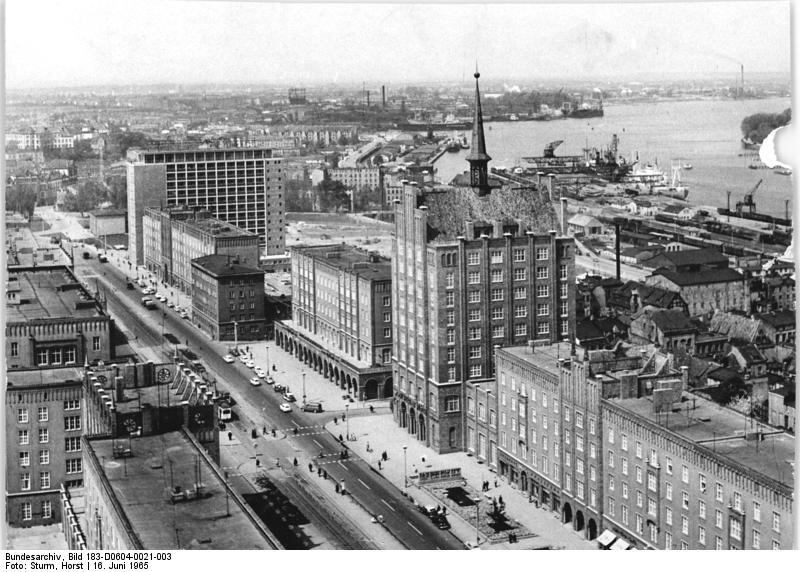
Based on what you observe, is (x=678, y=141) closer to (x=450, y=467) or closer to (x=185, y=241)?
(x=450, y=467)

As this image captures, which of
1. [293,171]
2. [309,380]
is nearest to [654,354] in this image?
[309,380]

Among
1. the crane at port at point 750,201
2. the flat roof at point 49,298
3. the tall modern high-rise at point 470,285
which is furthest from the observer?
the crane at port at point 750,201

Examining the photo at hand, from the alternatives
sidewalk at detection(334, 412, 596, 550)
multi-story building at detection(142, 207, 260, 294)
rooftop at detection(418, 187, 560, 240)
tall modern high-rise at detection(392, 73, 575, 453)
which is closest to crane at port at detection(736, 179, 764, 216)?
rooftop at detection(418, 187, 560, 240)

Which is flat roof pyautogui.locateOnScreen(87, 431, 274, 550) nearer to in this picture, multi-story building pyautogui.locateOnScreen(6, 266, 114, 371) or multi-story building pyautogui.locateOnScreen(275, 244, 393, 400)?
multi-story building pyautogui.locateOnScreen(6, 266, 114, 371)

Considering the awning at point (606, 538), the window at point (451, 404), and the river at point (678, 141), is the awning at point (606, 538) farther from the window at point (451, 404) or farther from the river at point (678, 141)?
the river at point (678, 141)

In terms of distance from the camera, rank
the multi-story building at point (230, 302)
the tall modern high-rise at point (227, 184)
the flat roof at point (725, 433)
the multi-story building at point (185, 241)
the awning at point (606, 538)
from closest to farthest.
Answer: the flat roof at point (725, 433), the awning at point (606, 538), the multi-story building at point (230, 302), the multi-story building at point (185, 241), the tall modern high-rise at point (227, 184)

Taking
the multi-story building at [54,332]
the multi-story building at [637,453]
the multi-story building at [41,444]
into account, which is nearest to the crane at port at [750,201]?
the multi-story building at [637,453]
